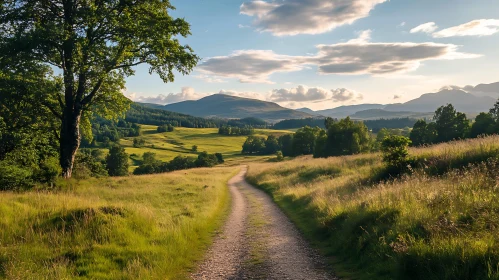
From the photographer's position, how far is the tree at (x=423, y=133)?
68250 millimetres

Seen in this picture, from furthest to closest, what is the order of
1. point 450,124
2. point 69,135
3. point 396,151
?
1. point 450,124
2. point 69,135
3. point 396,151

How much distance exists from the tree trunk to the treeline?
207 ft

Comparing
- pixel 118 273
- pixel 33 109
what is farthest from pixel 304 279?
pixel 33 109

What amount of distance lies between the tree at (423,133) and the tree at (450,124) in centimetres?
111

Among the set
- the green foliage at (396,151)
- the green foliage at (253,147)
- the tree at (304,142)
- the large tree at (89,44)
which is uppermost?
the large tree at (89,44)

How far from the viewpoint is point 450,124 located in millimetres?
65875

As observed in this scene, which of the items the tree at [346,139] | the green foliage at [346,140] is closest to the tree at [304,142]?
the green foliage at [346,140]

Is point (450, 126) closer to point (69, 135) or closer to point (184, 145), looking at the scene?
point (69, 135)

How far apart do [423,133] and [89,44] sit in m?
75.1

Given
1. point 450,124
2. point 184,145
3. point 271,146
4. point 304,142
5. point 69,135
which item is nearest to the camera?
point 69,135

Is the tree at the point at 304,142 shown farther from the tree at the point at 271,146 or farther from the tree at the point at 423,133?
the tree at the point at 271,146

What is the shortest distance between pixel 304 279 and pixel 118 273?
454 centimetres

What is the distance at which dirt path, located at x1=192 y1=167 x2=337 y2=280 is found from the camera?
7743mm

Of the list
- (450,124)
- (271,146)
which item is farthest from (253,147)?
(450,124)
